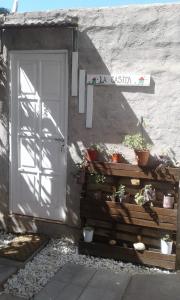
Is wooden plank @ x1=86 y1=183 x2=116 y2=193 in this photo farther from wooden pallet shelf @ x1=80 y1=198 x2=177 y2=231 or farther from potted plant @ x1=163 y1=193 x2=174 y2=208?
potted plant @ x1=163 y1=193 x2=174 y2=208

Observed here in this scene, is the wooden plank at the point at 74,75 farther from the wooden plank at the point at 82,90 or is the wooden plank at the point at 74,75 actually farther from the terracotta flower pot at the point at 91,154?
the terracotta flower pot at the point at 91,154

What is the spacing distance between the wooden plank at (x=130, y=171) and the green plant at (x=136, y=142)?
284 mm

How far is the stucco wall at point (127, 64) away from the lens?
513 centimetres

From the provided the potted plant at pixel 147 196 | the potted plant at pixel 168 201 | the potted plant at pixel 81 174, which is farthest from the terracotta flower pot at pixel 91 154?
the potted plant at pixel 168 201

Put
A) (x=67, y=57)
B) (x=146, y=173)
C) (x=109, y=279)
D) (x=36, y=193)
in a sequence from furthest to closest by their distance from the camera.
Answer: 1. (x=36, y=193)
2. (x=67, y=57)
3. (x=146, y=173)
4. (x=109, y=279)

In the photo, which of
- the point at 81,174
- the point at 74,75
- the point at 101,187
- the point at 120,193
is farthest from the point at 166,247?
the point at 74,75

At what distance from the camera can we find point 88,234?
18.2 feet

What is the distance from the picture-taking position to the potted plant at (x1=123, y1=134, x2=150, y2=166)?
516cm

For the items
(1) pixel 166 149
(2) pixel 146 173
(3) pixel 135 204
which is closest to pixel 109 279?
(3) pixel 135 204

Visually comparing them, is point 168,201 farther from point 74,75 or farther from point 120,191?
point 74,75

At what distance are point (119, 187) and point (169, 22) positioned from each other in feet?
7.96

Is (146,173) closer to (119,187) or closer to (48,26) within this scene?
(119,187)

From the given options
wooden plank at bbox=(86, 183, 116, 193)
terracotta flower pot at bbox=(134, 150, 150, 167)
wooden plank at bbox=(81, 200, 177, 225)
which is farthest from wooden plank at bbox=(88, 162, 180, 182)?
wooden plank at bbox=(81, 200, 177, 225)

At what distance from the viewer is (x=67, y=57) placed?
563cm
